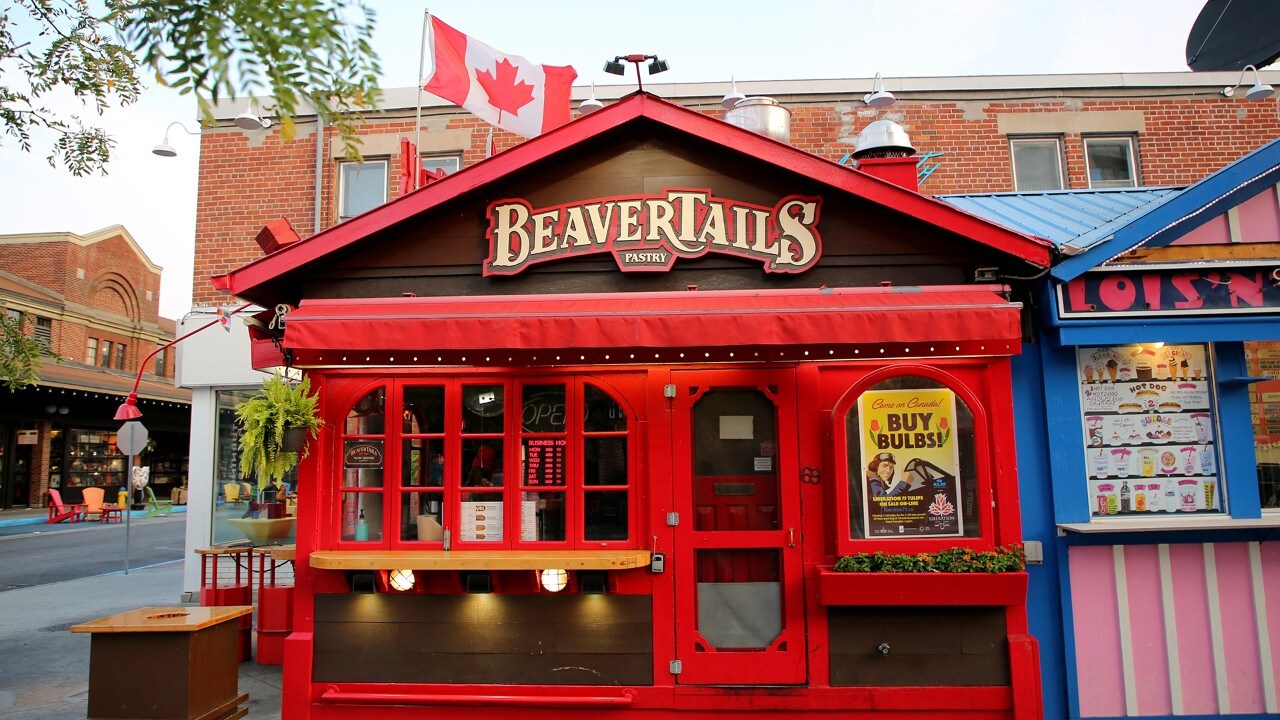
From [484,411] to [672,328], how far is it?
1.70 meters

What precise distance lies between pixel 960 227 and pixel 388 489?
4684 mm

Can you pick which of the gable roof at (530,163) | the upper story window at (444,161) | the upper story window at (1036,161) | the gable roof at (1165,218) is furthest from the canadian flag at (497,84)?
the upper story window at (1036,161)

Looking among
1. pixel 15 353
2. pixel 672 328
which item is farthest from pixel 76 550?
pixel 672 328

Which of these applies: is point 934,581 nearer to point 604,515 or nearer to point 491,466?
point 604,515

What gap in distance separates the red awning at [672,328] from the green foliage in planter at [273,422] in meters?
0.29

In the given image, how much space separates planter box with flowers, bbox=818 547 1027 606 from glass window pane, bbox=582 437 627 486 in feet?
5.37

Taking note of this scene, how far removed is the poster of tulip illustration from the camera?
582cm

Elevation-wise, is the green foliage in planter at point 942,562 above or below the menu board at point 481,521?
below

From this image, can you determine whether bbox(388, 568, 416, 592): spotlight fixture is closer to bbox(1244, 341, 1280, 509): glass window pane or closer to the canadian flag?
the canadian flag

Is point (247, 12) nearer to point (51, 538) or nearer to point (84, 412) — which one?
point (51, 538)

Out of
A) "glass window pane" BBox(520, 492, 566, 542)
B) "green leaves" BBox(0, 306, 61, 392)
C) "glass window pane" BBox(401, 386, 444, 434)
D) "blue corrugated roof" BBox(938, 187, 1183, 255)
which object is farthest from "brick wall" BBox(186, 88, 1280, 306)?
"glass window pane" BBox(520, 492, 566, 542)

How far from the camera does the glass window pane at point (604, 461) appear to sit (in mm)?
6102

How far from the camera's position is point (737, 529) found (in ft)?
19.7

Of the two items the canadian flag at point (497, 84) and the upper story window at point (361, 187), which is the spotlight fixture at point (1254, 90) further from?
the upper story window at point (361, 187)
